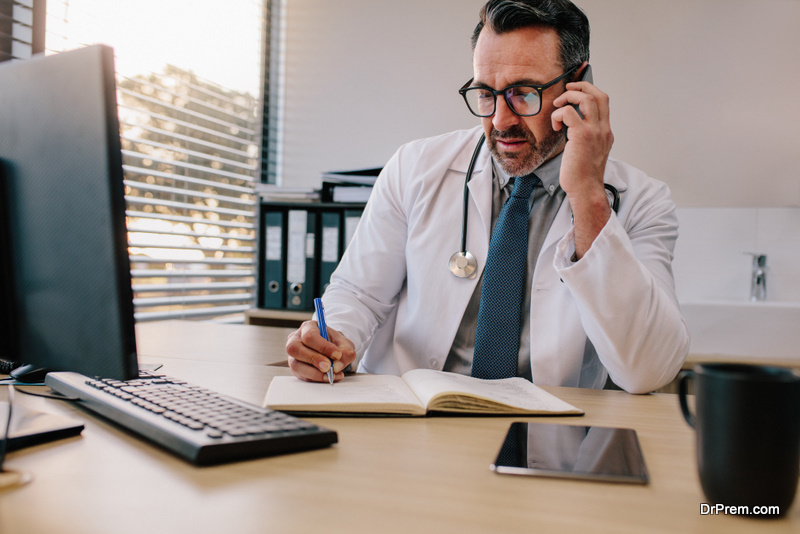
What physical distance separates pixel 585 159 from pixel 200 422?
0.86 m

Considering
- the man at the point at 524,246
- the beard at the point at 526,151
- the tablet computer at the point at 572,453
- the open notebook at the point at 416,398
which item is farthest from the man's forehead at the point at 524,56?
the tablet computer at the point at 572,453

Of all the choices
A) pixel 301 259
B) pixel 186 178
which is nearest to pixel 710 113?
pixel 301 259

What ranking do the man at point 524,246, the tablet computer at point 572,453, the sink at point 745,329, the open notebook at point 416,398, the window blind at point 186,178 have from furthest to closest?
the window blind at point 186,178 < the sink at point 745,329 < the man at point 524,246 < the open notebook at point 416,398 < the tablet computer at point 572,453

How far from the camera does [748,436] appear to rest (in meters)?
0.46

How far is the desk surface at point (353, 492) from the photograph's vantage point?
47 cm

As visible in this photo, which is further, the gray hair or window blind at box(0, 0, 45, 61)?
window blind at box(0, 0, 45, 61)

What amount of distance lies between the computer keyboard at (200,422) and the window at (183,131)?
1.41 metres

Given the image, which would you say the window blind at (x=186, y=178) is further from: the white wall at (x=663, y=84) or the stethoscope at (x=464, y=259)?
the stethoscope at (x=464, y=259)

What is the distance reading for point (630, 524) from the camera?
48cm

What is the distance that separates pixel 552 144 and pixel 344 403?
88 cm

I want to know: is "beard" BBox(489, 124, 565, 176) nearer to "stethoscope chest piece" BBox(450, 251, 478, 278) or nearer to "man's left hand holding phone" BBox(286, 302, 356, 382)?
"stethoscope chest piece" BBox(450, 251, 478, 278)

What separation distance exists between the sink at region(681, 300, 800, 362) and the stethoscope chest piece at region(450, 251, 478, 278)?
1007 millimetres

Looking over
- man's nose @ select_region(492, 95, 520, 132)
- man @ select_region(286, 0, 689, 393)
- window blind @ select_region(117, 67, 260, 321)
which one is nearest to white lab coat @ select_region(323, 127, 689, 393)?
man @ select_region(286, 0, 689, 393)

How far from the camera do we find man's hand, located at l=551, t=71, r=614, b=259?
1.13 meters
